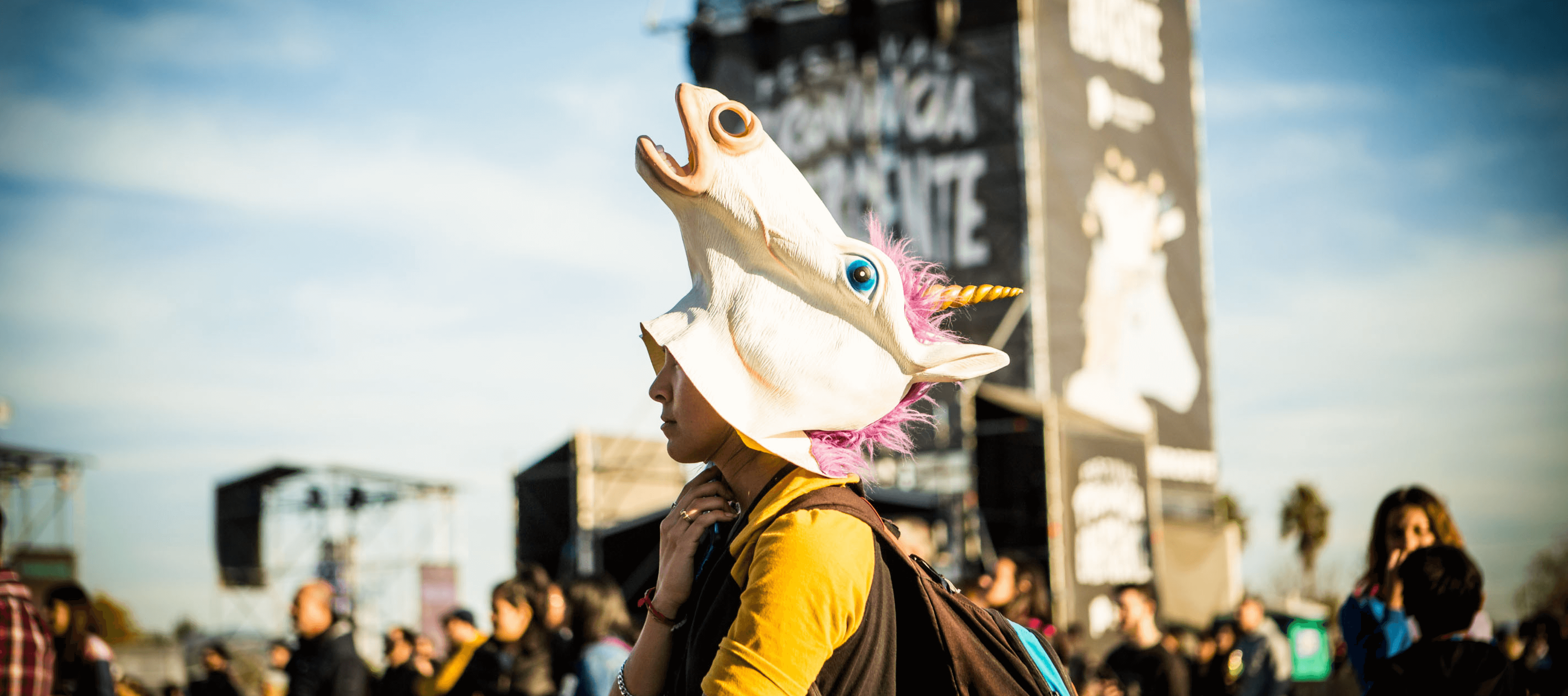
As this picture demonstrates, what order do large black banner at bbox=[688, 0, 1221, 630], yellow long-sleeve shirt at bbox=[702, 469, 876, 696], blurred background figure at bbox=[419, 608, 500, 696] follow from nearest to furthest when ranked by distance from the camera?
1. yellow long-sleeve shirt at bbox=[702, 469, 876, 696]
2. blurred background figure at bbox=[419, 608, 500, 696]
3. large black banner at bbox=[688, 0, 1221, 630]

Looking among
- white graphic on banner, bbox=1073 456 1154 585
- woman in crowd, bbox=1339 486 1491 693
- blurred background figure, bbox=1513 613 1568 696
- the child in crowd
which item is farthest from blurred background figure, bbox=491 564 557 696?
white graphic on banner, bbox=1073 456 1154 585

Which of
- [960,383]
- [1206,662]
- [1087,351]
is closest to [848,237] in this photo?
[960,383]

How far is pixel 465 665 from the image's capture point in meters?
6.35

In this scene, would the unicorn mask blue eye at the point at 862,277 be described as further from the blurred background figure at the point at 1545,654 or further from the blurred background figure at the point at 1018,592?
the blurred background figure at the point at 1545,654

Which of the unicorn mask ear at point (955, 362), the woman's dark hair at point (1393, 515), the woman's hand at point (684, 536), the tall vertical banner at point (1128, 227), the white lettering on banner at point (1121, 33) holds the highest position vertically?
the white lettering on banner at point (1121, 33)

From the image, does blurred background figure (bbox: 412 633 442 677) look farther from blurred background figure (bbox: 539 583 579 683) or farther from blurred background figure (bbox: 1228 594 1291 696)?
blurred background figure (bbox: 1228 594 1291 696)

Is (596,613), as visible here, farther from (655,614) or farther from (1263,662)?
(1263,662)

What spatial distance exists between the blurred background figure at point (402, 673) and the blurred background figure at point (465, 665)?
0.08 meters

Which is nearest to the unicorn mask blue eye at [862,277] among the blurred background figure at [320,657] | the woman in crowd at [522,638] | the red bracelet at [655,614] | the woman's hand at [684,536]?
the woman's hand at [684,536]

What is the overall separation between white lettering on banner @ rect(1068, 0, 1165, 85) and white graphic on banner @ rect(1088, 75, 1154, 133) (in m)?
0.52

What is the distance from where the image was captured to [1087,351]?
19.4m

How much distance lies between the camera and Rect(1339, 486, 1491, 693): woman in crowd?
136 inches

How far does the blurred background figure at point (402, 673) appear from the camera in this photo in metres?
7.45

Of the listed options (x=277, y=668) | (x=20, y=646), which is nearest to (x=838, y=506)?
(x=20, y=646)
